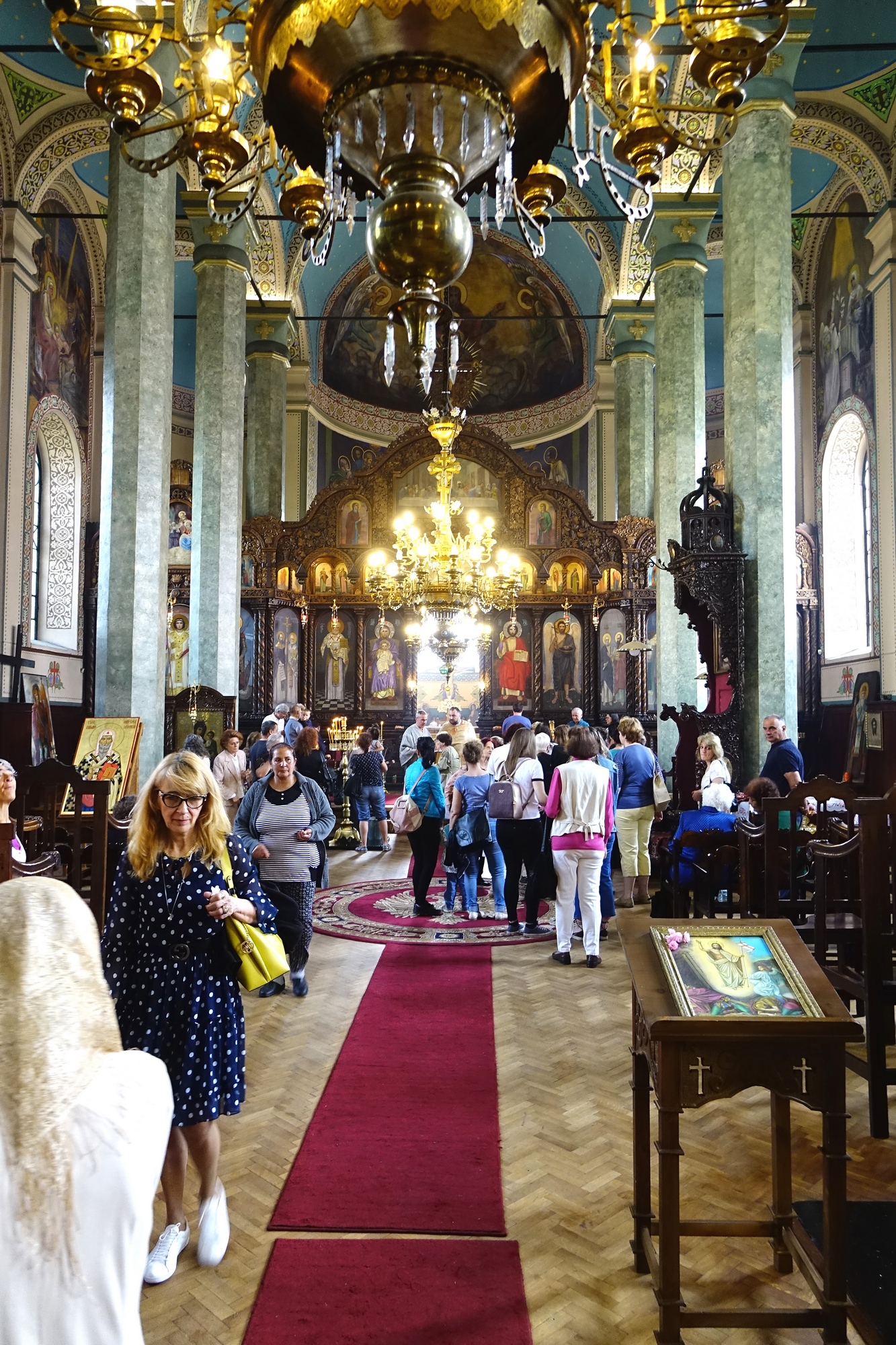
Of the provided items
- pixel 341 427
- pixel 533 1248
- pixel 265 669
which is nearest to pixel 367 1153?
pixel 533 1248

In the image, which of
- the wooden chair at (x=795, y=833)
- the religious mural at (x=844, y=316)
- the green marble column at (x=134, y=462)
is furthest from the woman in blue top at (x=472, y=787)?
the religious mural at (x=844, y=316)

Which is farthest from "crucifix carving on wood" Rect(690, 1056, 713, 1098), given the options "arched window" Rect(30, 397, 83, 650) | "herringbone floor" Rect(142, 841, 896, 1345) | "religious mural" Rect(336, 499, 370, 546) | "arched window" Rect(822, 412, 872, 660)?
"religious mural" Rect(336, 499, 370, 546)

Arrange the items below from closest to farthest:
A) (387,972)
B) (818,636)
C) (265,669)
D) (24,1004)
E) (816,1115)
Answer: (24,1004), (816,1115), (387,972), (818,636), (265,669)

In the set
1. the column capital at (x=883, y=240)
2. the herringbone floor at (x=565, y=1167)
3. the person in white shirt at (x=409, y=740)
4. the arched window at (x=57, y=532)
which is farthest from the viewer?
the arched window at (x=57, y=532)

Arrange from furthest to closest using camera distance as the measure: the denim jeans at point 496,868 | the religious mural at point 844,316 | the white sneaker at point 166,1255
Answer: the religious mural at point 844,316 → the denim jeans at point 496,868 → the white sneaker at point 166,1255

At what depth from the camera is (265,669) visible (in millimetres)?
17594

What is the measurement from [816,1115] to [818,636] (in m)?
13.5

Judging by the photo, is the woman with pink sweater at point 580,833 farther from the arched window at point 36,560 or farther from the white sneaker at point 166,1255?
the arched window at point 36,560

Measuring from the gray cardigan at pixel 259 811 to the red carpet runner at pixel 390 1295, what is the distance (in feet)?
8.81

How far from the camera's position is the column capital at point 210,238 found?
1291cm

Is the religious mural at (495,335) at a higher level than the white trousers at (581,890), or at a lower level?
higher

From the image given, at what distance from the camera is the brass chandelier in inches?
99.5

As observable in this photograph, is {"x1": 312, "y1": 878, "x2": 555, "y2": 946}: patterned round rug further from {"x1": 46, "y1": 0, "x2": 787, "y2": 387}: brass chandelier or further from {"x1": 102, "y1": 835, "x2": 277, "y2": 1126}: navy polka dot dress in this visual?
{"x1": 46, "y1": 0, "x2": 787, "y2": 387}: brass chandelier

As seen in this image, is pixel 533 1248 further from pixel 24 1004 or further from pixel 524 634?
pixel 524 634
